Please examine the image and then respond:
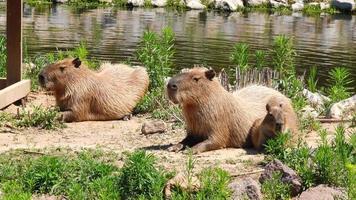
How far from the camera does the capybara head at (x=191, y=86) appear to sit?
7777mm

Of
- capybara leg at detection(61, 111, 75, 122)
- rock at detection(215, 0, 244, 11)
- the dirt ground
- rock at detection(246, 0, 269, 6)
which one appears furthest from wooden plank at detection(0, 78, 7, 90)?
rock at detection(246, 0, 269, 6)

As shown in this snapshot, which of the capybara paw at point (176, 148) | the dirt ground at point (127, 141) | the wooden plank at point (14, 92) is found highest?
the wooden plank at point (14, 92)

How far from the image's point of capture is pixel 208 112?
25.7ft

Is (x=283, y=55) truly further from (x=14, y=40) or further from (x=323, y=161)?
(x=323, y=161)

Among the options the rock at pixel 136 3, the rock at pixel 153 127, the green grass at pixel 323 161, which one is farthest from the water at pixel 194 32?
the green grass at pixel 323 161

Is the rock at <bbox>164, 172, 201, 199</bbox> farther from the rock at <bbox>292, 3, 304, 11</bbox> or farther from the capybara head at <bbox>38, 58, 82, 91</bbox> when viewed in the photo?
the rock at <bbox>292, 3, 304, 11</bbox>

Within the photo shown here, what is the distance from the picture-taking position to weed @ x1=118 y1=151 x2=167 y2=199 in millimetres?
5969

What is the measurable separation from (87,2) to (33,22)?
15.1 m

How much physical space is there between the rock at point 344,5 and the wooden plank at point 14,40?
38186mm

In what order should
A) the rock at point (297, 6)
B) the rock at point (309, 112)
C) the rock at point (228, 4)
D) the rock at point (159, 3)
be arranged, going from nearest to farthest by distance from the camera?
1. the rock at point (309, 112)
2. the rock at point (228, 4)
3. the rock at point (159, 3)
4. the rock at point (297, 6)

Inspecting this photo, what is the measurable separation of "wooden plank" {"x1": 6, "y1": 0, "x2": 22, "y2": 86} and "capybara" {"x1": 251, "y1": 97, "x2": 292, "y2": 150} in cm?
422

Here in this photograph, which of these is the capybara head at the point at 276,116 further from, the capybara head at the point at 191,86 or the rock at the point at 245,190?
the rock at the point at 245,190

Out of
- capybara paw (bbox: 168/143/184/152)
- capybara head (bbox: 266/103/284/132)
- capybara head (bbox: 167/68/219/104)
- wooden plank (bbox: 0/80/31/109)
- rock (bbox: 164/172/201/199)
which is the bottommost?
capybara paw (bbox: 168/143/184/152)

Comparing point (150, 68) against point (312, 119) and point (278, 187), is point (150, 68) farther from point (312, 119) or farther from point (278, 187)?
point (278, 187)
